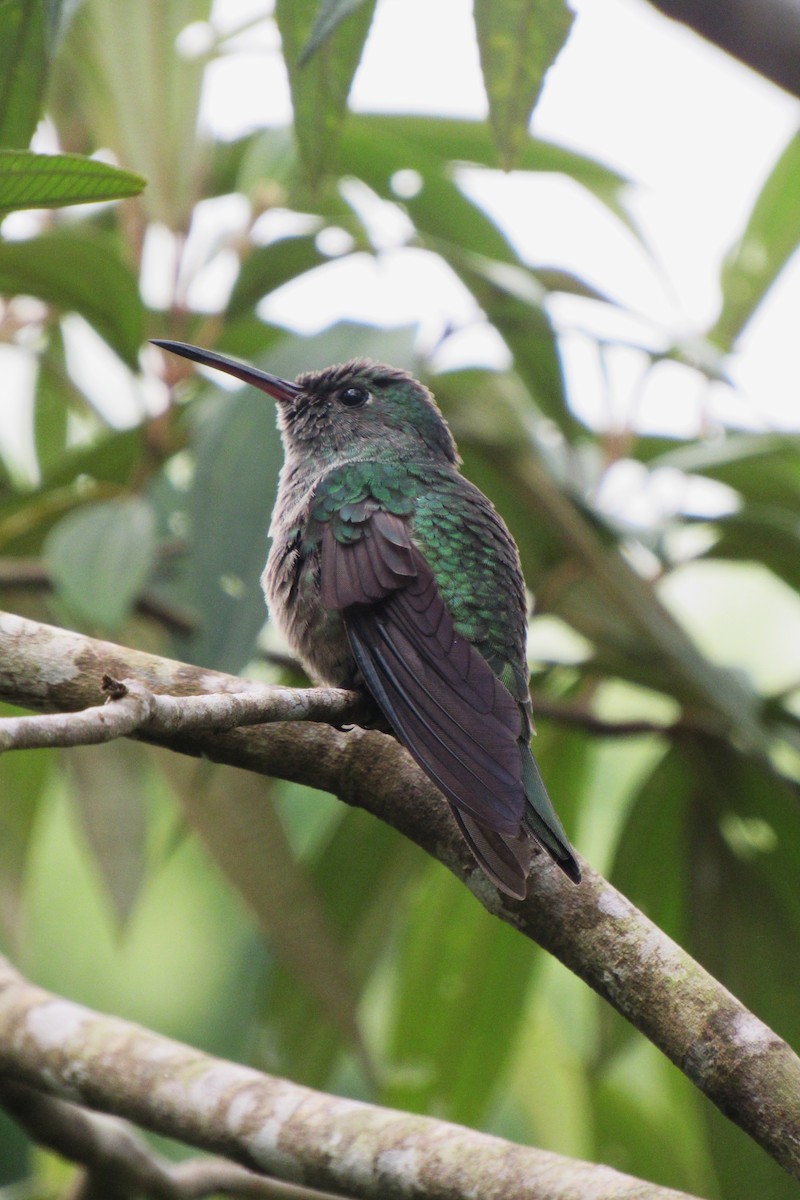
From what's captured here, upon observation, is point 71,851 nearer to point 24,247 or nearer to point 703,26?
point 24,247

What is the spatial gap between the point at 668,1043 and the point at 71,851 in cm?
691

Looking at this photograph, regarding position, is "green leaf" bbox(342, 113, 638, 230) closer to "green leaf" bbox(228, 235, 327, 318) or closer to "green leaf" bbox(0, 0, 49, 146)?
"green leaf" bbox(228, 235, 327, 318)

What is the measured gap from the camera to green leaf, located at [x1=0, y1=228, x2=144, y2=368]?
11.7ft

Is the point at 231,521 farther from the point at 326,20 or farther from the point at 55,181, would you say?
the point at 326,20

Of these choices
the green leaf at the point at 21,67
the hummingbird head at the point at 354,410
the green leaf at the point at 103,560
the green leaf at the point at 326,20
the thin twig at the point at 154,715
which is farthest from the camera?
the hummingbird head at the point at 354,410

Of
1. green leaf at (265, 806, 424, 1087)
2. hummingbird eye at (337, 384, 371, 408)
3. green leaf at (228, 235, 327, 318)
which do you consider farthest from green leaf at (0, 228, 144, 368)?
green leaf at (265, 806, 424, 1087)

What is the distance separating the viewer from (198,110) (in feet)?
13.5

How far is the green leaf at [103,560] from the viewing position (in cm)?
281

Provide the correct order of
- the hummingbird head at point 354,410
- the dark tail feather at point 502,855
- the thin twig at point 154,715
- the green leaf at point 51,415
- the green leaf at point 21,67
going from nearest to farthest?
the thin twig at point 154,715 < the dark tail feather at point 502,855 < the green leaf at point 21,67 < the hummingbird head at point 354,410 < the green leaf at point 51,415

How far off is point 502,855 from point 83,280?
2.44 meters

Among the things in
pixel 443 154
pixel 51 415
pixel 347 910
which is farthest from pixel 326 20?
pixel 51 415

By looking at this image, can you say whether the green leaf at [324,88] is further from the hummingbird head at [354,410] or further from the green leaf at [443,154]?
the green leaf at [443,154]

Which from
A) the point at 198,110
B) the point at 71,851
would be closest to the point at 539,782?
the point at 198,110

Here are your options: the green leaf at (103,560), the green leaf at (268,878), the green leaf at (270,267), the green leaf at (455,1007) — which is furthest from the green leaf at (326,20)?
the green leaf at (455,1007)
